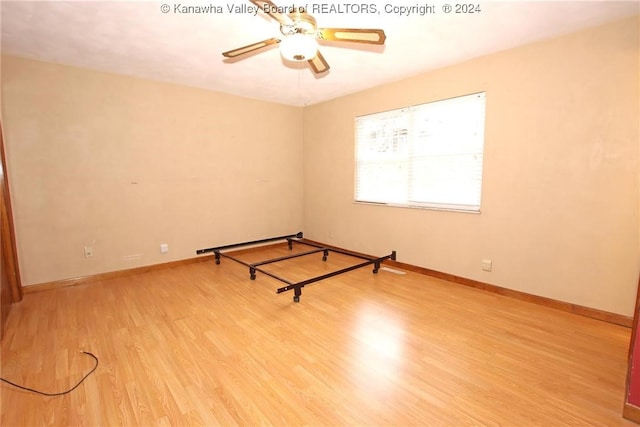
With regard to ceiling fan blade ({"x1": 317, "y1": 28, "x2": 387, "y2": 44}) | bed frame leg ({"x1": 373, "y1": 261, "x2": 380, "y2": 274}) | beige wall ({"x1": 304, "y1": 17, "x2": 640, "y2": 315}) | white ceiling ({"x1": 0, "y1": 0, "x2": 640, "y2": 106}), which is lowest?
bed frame leg ({"x1": 373, "y1": 261, "x2": 380, "y2": 274})

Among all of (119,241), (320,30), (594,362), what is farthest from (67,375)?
(594,362)

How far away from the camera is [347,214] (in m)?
4.74

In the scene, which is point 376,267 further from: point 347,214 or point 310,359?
point 310,359

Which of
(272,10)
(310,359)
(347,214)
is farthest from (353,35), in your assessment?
(347,214)

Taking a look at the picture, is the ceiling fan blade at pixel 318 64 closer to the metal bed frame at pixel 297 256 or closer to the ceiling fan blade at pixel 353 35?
the ceiling fan blade at pixel 353 35

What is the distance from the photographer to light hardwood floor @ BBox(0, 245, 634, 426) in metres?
1.59

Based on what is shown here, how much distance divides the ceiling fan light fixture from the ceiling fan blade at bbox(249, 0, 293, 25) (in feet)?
0.29

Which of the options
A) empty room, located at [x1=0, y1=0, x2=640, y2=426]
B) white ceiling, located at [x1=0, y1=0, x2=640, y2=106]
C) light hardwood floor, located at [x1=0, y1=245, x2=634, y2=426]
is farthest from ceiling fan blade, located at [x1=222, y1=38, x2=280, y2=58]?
light hardwood floor, located at [x1=0, y1=245, x2=634, y2=426]

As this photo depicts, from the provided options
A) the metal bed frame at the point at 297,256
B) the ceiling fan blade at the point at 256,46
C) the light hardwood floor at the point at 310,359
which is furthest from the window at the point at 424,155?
the ceiling fan blade at the point at 256,46

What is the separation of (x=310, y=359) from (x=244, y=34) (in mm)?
2744

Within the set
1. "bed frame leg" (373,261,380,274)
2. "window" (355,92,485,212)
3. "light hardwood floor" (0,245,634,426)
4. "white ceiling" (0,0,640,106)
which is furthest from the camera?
"bed frame leg" (373,261,380,274)

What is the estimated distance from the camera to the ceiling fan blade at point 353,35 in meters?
1.85

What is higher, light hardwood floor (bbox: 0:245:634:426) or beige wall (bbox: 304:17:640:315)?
beige wall (bbox: 304:17:640:315)

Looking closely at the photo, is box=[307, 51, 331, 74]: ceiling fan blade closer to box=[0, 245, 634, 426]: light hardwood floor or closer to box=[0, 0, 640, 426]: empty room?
box=[0, 0, 640, 426]: empty room
